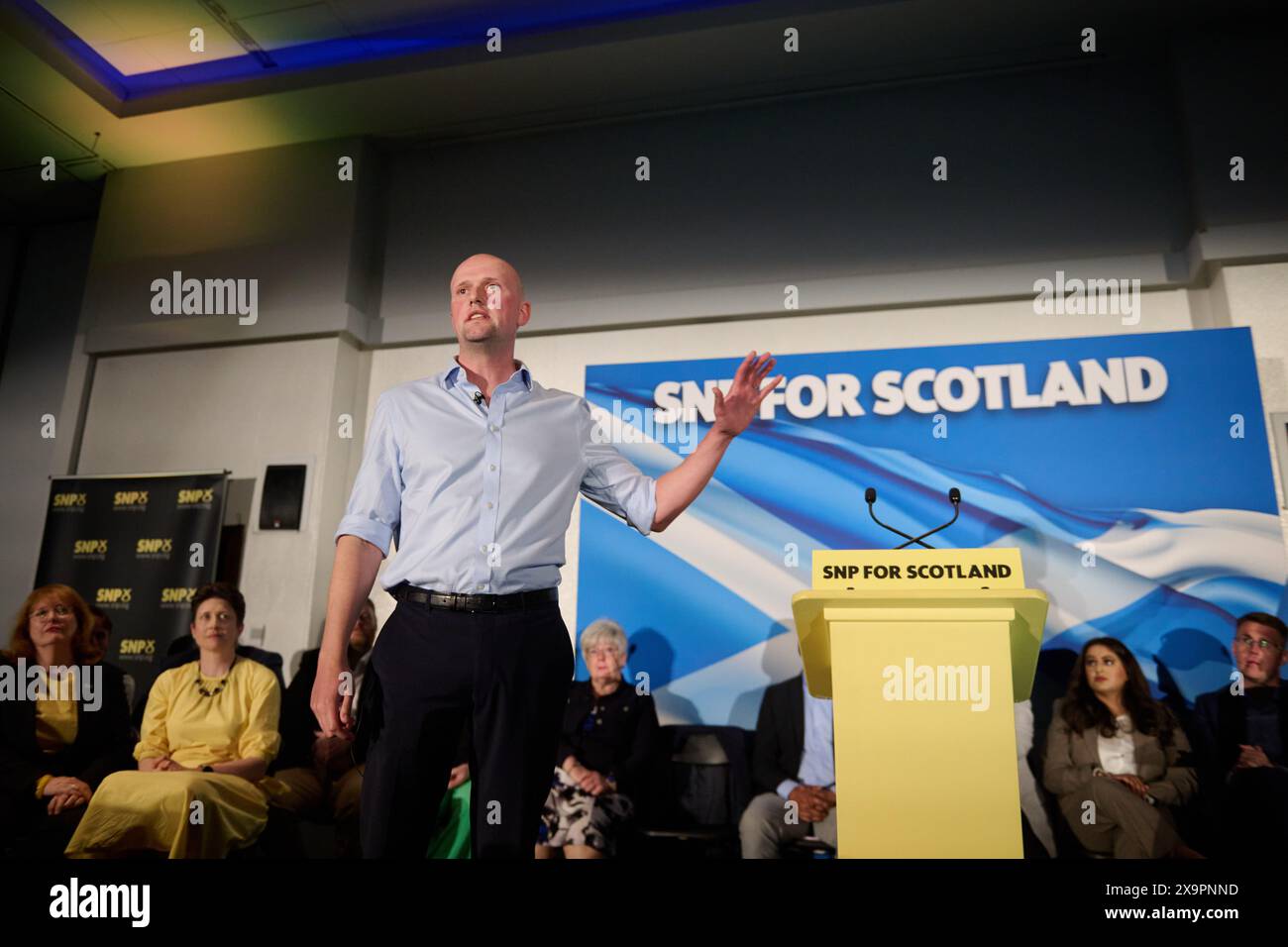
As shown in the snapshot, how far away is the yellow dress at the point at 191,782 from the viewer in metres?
2.96

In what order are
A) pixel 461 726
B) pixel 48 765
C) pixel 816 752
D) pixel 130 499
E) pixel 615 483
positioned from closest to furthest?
pixel 461 726
pixel 615 483
pixel 48 765
pixel 816 752
pixel 130 499

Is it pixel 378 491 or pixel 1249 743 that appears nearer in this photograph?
pixel 378 491

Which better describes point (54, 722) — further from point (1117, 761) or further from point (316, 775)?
point (1117, 761)

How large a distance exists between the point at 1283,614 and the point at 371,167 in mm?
5418

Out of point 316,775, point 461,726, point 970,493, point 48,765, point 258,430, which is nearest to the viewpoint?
point 461,726

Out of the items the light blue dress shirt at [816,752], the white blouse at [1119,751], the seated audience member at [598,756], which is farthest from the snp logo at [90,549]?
the white blouse at [1119,751]

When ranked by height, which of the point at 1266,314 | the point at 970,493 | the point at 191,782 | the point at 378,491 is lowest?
the point at 191,782

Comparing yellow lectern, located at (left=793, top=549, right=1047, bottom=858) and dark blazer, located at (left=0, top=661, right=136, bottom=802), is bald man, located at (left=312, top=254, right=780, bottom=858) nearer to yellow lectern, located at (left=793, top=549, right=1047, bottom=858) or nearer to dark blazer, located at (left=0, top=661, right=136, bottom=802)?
yellow lectern, located at (left=793, top=549, right=1047, bottom=858)

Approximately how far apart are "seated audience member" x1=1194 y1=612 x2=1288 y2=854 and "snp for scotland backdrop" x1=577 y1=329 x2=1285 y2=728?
16cm

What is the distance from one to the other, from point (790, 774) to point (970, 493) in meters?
1.61

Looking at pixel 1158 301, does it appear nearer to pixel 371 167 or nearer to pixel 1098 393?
pixel 1098 393

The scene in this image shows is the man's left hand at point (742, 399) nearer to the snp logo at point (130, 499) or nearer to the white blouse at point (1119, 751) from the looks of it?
the white blouse at point (1119, 751)

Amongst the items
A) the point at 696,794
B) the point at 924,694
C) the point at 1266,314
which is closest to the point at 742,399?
the point at 924,694

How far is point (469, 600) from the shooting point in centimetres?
160
